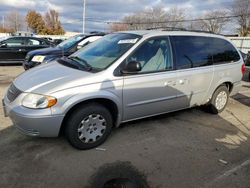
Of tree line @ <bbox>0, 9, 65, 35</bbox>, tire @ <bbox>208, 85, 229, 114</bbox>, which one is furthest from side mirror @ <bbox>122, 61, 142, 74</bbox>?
tree line @ <bbox>0, 9, 65, 35</bbox>

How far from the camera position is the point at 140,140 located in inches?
167

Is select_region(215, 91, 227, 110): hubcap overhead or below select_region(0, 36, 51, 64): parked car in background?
below

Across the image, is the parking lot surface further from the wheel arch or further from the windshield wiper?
the windshield wiper

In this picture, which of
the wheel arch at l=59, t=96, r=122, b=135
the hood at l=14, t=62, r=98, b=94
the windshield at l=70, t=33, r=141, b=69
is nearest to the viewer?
the hood at l=14, t=62, r=98, b=94

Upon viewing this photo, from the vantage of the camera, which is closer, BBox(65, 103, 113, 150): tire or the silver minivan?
the silver minivan

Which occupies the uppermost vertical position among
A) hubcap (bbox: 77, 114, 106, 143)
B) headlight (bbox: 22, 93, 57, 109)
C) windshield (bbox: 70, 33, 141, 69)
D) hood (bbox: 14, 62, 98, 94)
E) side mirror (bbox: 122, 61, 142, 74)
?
windshield (bbox: 70, 33, 141, 69)

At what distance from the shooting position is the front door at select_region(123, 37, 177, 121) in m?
4.05

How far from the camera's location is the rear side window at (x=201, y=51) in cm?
463

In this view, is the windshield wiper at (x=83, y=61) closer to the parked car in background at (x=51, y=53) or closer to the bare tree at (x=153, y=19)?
the parked car in background at (x=51, y=53)

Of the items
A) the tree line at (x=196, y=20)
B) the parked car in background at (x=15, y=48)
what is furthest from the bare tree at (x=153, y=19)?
the parked car in background at (x=15, y=48)

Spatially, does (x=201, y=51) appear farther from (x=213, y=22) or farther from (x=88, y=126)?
(x=213, y=22)

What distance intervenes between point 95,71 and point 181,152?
70.6 inches

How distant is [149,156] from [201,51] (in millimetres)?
2431

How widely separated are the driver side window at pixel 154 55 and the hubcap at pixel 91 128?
105 centimetres
